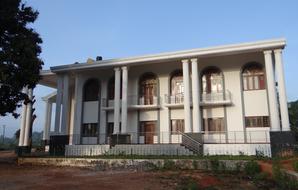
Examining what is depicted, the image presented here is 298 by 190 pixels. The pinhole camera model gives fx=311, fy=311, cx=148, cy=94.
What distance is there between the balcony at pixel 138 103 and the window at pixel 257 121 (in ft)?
22.2

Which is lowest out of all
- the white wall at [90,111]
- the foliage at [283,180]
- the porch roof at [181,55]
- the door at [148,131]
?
the foliage at [283,180]

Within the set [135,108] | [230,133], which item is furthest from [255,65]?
[135,108]

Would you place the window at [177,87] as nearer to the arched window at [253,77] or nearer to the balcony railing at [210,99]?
the balcony railing at [210,99]

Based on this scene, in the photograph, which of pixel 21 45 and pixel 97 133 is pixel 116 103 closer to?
pixel 97 133

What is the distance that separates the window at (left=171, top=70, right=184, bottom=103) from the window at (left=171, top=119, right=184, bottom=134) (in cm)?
Result: 155

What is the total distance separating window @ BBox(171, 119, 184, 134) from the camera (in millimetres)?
23828

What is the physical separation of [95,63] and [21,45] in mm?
8091

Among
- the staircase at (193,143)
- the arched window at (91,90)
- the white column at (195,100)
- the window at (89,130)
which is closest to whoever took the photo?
the staircase at (193,143)

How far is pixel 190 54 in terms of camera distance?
71.9ft

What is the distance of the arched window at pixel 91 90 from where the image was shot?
26938mm

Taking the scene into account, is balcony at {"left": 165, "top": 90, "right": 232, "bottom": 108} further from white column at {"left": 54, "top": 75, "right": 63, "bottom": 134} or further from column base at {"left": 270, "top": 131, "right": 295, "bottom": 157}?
white column at {"left": 54, "top": 75, "right": 63, "bottom": 134}

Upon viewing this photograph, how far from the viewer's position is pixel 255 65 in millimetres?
22781

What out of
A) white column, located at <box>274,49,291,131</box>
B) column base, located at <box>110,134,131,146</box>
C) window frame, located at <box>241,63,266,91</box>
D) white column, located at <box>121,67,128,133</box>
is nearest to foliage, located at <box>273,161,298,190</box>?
white column, located at <box>274,49,291,131</box>

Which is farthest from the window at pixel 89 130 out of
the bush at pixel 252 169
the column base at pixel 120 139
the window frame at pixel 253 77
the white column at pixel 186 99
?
the bush at pixel 252 169
